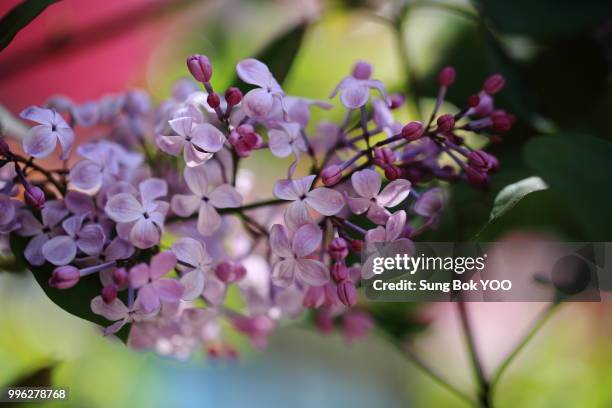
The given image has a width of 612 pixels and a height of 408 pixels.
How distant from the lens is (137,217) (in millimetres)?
295

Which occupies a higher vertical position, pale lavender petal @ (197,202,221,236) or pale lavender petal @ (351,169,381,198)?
pale lavender petal @ (351,169,381,198)

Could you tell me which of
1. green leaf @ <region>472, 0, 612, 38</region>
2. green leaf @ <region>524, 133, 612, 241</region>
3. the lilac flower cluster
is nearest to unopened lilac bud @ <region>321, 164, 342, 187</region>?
the lilac flower cluster

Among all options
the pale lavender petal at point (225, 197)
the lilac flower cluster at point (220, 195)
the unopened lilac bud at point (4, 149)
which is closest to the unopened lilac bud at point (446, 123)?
the lilac flower cluster at point (220, 195)

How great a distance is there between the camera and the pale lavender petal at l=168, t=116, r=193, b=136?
30 cm

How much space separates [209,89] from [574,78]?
12.3 inches

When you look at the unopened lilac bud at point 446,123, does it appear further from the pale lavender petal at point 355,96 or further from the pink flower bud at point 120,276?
the pink flower bud at point 120,276

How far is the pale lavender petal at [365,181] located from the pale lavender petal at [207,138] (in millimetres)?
65

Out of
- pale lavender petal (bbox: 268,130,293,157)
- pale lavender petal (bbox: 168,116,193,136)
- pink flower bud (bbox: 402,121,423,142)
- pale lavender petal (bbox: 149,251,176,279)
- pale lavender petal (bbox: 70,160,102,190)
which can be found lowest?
pale lavender petal (bbox: 149,251,176,279)

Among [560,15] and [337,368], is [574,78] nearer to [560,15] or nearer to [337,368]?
[560,15]

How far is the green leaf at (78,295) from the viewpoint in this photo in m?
0.30

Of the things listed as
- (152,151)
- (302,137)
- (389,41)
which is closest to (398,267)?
(302,137)

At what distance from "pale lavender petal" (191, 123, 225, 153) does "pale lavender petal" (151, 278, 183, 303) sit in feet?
0.21

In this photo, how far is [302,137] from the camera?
0.34 m

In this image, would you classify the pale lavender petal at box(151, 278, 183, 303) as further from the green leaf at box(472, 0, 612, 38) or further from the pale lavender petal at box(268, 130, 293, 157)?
the green leaf at box(472, 0, 612, 38)
